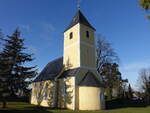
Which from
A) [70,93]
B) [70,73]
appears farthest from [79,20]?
[70,93]

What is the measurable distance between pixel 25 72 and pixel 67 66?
643cm

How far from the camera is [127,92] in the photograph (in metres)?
46.8

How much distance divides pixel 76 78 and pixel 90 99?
317 centimetres

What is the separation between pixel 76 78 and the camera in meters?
20.2

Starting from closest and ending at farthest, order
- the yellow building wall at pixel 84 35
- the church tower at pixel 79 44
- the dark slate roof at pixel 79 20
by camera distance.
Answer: the church tower at pixel 79 44
the yellow building wall at pixel 84 35
the dark slate roof at pixel 79 20

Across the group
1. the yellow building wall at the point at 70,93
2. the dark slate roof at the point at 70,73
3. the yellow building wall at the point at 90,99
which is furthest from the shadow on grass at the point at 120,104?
the dark slate roof at the point at 70,73

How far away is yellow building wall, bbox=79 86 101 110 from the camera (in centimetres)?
1900

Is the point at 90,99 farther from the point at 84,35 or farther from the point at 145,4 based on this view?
the point at 145,4

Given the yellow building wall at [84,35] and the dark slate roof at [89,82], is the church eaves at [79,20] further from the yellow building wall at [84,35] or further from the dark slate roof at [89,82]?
the dark slate roof at [89,82]

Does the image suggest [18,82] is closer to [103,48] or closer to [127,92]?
[103,48]

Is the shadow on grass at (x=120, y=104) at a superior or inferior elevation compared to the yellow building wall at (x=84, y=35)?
inferior

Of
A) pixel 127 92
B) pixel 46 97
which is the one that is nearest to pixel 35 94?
pixel 46 97

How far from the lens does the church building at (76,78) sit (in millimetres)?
19391

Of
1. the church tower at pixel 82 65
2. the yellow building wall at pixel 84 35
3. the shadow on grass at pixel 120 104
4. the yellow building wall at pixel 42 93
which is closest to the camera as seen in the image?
the church tower at pixel 82 65
